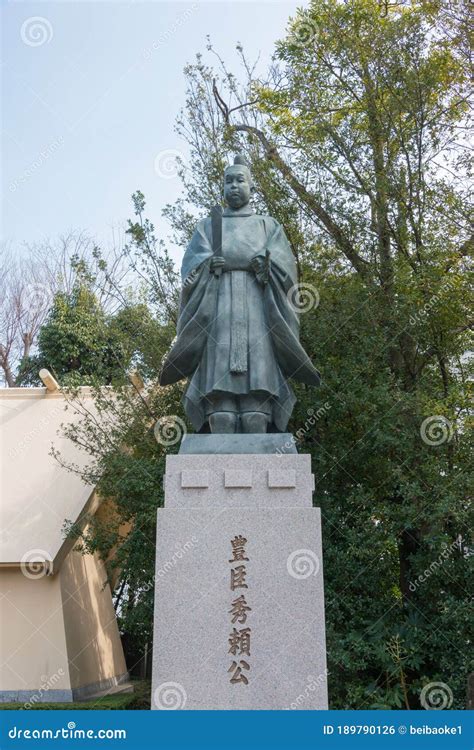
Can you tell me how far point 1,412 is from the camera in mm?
11867

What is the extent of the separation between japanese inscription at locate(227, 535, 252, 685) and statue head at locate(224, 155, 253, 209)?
2287 millimetres

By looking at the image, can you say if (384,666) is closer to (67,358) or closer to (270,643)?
(270,643)

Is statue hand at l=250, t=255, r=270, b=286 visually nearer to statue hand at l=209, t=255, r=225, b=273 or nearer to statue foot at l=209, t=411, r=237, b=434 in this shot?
statue hand at l=209, t=255, r=225, b=273

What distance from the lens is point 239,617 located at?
157 inches

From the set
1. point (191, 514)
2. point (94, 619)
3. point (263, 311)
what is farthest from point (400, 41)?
point (94, 619)

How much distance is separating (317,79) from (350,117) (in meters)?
0.65

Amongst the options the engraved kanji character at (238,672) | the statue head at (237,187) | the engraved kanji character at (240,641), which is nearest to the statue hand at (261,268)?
the statue head at (237,187)

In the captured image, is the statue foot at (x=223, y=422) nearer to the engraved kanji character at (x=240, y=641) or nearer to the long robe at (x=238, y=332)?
the long robe at (x=238, y=332)

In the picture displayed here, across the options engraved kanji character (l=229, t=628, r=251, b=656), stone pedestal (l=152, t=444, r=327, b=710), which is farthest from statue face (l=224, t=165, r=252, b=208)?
engraved kanji character (l=229, t=628, r=251, b=656)

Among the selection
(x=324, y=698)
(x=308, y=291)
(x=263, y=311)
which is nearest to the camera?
(x=324, y=698)

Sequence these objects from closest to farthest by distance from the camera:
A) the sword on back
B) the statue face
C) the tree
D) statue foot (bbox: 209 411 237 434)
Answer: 1. statue foot (bbox: 209 411 237 434)
2. the sword on back
3. the statue face
4. the tree

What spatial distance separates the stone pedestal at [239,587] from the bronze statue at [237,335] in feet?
1.46

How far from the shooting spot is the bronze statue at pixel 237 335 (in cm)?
460

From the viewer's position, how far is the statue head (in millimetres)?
5023
